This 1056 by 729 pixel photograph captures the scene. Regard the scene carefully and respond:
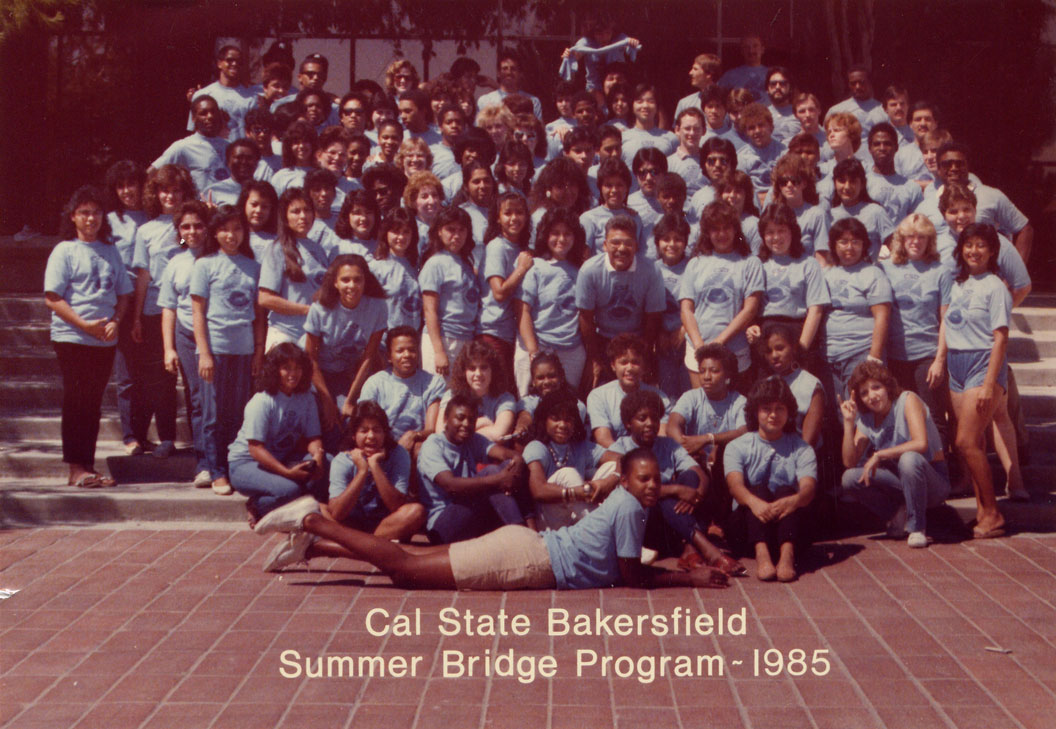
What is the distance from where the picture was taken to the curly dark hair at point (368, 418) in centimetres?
735

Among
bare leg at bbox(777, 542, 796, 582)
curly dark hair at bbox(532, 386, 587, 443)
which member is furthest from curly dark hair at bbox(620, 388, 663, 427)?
bare leg at bbox(777, 542, 796, 582)

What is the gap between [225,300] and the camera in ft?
27.5

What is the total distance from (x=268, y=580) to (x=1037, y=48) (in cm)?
1240

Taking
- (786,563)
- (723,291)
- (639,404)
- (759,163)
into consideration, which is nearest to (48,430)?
(639,404)

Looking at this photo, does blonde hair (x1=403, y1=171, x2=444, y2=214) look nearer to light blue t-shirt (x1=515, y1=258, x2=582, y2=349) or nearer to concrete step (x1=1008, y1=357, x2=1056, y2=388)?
light blue t-shirt (x1=515, y1=258, x2=582, y2=349)

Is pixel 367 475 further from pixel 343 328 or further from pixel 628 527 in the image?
pixel 628 527

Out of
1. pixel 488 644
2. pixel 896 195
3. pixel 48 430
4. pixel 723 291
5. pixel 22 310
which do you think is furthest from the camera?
pixel 22 310

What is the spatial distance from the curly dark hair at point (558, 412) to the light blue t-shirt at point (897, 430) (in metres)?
1.78

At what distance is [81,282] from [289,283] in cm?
142

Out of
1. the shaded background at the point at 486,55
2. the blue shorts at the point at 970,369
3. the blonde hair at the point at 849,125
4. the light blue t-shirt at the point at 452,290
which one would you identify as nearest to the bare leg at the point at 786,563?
the blue shorts at the point at 970,369

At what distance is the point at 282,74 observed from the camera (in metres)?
11.6

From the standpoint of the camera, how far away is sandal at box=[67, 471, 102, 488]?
335 inches

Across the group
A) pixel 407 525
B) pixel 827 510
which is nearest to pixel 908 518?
pixel 827 510

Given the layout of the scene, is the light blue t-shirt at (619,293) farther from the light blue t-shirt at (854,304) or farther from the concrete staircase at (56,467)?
the concrete staircase at (56,467)
